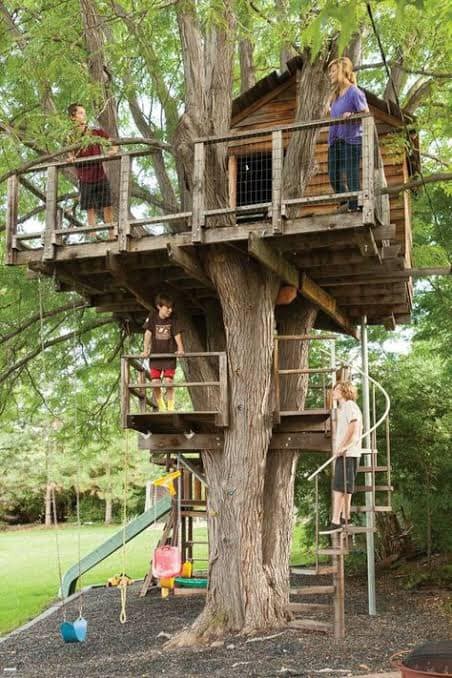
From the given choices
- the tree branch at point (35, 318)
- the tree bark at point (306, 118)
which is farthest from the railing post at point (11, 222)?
the tree bark at point (306, 118)

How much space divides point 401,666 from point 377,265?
6.46 meters

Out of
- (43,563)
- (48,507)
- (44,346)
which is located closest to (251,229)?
(44,346)

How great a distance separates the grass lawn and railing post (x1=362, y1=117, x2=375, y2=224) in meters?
11.0

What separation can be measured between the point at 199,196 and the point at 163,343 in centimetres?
241

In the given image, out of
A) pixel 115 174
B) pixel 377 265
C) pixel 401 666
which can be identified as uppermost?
pixel 115 174

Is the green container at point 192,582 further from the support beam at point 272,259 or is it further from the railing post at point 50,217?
the railing post at point 50,217

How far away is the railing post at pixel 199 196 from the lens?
32.1ft

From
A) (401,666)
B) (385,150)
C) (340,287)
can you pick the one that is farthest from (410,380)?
(401,666)

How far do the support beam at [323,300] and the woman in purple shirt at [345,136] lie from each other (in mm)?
1925

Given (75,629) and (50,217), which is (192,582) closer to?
(75,629)

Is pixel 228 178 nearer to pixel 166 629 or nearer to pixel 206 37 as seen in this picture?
pixel 206 37

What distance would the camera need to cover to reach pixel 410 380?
16.2 m

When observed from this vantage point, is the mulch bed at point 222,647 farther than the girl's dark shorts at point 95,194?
No

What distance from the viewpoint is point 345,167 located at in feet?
31.3
